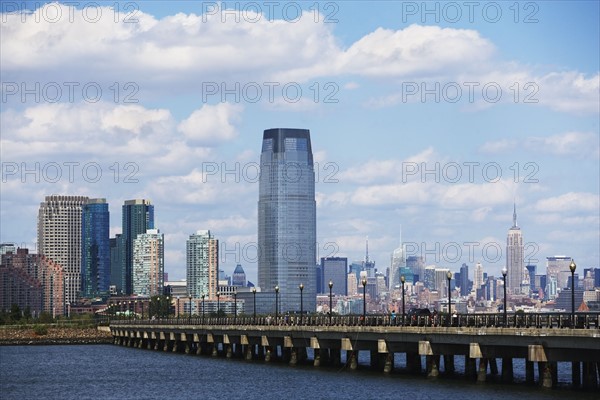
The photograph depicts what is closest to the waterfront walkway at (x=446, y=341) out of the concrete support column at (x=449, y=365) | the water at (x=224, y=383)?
the concrete support column at (x=449, y=365)

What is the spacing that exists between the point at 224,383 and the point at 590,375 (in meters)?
29.7

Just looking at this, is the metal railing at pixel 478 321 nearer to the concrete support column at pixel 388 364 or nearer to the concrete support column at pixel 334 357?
the concrete support column at pixel 388 364

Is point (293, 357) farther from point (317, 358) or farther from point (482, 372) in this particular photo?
point (482, 372)

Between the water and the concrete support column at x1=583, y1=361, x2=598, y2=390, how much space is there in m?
2.33

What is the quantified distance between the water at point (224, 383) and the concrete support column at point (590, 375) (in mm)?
2326

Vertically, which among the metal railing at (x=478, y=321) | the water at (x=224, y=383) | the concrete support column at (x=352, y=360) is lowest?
the water at (x=224, y=383)

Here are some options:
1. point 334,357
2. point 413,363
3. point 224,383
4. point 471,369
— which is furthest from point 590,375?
point 334,357

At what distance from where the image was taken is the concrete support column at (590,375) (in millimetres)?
82062

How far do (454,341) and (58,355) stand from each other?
96142 millimetres

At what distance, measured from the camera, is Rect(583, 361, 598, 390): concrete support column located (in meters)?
82.1

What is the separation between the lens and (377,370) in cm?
10456

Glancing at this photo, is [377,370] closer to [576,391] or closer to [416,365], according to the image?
[416,365]

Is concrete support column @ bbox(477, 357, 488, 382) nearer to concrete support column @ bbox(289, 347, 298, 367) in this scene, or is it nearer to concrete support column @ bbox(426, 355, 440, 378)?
concrete support column @ bbox(426, 355, 440, 378)

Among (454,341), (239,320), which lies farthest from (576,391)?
(239,320)
